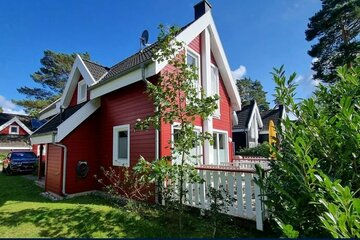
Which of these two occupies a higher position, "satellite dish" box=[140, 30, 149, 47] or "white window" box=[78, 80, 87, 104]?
"satellite dish" box=[140, 30, 149, 47]

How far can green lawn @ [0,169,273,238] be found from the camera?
5418mm

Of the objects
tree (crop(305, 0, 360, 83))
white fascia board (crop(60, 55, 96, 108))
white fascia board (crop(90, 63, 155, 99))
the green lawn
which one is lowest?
the green lawn

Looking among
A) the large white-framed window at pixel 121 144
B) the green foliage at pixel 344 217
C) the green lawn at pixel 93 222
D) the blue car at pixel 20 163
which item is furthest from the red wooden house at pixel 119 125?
the blue car at pixel 20 163

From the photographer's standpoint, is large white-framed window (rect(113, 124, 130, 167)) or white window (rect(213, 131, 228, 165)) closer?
large white-framed window (rect(113, 124, 130, 167))

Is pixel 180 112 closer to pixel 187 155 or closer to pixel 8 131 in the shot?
pixel 187 155

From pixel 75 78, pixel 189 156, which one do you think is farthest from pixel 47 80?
pixel 189 156

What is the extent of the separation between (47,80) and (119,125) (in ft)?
114

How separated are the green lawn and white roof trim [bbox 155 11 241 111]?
6572 millimetres

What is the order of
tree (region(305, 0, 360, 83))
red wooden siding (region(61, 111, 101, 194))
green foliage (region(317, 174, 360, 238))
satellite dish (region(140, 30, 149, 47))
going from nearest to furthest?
green foliage (region(317, 174, 360, 238)), red wooden siding (region(61, 111, 101, 194)), satellite dish (region(140, 30, 149, 47)), tree (region(305, 0, 360, 83))

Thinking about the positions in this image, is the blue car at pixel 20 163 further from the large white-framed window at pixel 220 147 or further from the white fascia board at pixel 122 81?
the large white-framed window at pixel 220 147

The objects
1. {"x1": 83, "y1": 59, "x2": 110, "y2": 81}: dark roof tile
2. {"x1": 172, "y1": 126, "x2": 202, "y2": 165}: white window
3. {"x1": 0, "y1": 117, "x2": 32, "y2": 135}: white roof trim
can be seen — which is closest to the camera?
{"x1": 172, "y1": 126, "x2": 202, "y2": 165}: white window

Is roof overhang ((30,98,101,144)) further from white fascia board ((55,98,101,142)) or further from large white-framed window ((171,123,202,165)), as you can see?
large white-framed window ((171,123,202,165))

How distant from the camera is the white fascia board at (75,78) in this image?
37.2ft

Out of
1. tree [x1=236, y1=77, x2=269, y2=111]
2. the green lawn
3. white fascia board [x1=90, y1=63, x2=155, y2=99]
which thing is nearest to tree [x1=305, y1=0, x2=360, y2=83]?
white fascia board [x1=90, y1=63, x2=155, y2=99]
